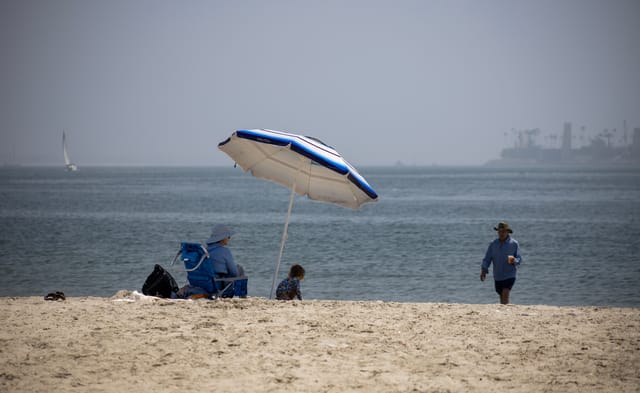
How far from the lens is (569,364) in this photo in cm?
695

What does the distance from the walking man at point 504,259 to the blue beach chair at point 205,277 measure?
3711 millimetres

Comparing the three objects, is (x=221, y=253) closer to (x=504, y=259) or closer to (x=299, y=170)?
(x=299, y=170)

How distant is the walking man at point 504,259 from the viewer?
35.8 feet

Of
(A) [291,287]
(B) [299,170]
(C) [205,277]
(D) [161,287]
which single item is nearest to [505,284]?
(A) [291,287]

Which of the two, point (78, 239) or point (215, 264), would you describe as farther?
point (78, 239)

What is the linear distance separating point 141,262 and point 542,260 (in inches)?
567

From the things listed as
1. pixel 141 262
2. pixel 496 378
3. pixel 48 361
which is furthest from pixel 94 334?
pixel 141 262

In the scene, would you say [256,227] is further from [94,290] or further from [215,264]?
[215,264]

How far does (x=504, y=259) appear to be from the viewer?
11016 mm

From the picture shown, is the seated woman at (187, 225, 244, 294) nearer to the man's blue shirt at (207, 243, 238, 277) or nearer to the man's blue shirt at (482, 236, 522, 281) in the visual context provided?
the man's blue shirt at (207, 243, 238, 277)

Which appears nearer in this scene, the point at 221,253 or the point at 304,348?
the point at 304,348

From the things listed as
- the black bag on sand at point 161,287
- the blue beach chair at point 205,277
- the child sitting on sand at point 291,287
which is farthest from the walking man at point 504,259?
the black bag on sand at point 161,287

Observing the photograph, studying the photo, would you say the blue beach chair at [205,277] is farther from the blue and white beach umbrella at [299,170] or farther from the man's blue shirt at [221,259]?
the blue and white beach umbrella at [299,170]

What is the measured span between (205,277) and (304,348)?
2952 mm
